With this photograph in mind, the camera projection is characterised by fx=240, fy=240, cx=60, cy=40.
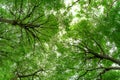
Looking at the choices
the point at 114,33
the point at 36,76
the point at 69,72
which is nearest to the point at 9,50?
the point at 36,76

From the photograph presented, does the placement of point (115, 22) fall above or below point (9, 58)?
above

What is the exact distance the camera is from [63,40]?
1338cm

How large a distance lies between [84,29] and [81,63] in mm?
1863

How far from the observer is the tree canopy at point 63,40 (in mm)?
10656

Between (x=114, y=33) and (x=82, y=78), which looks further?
(x=82, y=78)

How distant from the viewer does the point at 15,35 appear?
14.3 metres

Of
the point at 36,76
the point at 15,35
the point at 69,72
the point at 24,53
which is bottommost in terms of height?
the point at 36,76

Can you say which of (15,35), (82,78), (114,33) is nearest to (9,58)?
(15,35)

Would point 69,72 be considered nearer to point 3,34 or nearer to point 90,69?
point 90,69

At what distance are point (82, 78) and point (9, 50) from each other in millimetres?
4562

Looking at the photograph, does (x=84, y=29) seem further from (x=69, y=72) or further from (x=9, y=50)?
(x=9, y=50)

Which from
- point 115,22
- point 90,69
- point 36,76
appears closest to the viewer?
point 115,22

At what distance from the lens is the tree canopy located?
10.7 m

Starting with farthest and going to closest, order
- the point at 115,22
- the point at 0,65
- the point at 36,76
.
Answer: the point at 36,76
the point at 0,65
the point at 115,22
